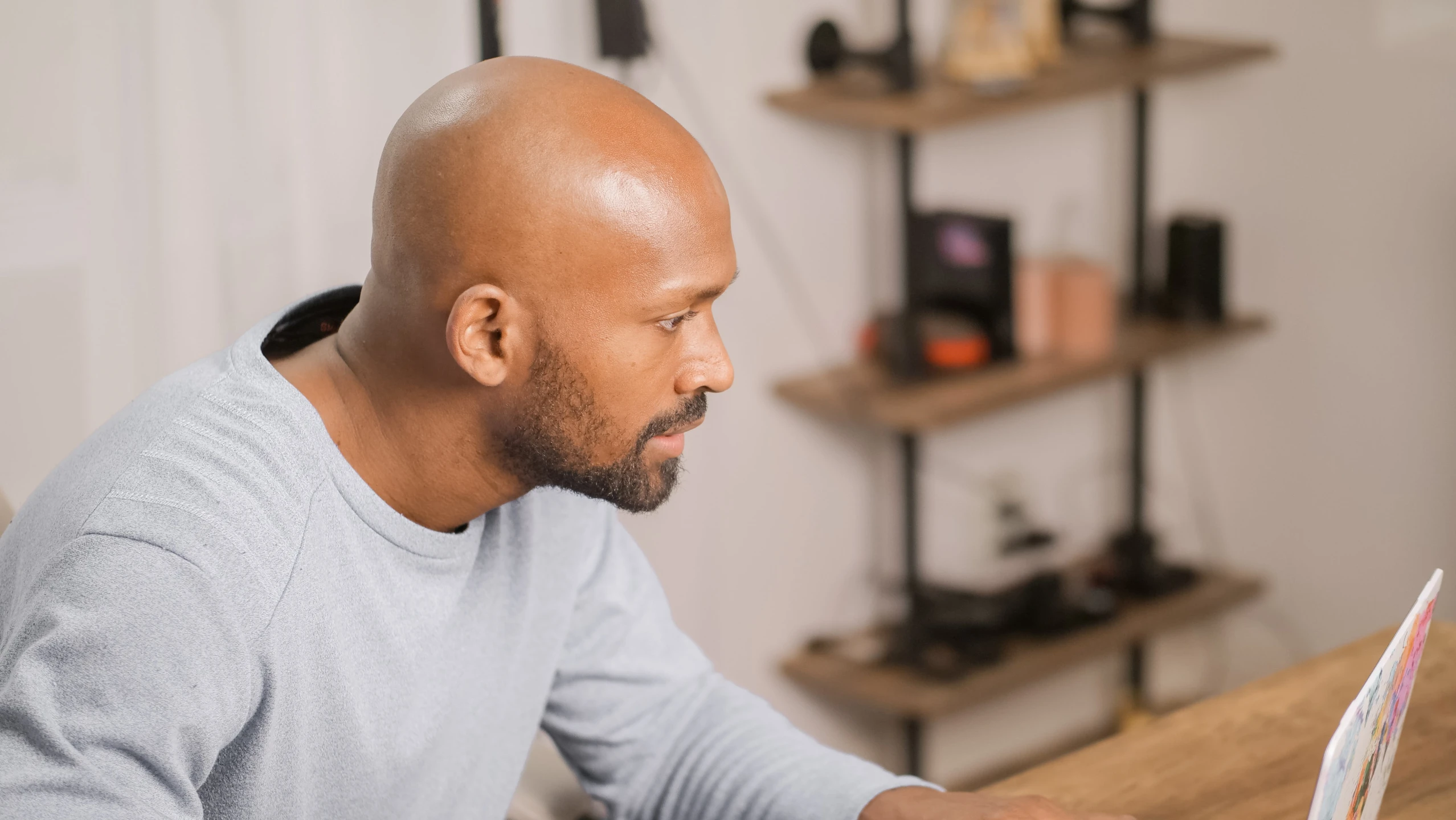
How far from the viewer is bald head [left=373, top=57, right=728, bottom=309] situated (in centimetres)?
101

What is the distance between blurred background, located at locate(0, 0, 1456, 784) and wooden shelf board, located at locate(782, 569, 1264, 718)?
0.04 feet

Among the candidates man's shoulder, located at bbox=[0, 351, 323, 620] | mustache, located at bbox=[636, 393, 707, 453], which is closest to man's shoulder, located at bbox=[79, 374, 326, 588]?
man's shoulder, located at bbox=[0, 351, 323, 620]

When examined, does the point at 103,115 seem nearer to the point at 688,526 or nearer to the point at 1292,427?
the point at 688,526

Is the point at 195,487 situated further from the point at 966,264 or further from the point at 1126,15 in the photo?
the point at 1126,15

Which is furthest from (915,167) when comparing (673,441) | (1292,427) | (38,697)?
(38,697)

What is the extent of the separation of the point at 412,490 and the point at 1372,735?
0.67 m

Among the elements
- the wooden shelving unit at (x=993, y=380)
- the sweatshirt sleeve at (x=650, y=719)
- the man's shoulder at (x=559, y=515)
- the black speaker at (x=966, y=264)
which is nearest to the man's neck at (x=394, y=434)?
the man's shoulder at (x=559, y=515)

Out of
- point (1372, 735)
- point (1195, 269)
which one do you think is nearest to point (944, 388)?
point (1195, 269)

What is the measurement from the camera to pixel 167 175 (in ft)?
5.51

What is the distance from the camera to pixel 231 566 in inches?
37.1

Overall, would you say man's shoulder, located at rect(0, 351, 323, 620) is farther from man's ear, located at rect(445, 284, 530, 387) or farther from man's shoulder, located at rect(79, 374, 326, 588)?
man's ear, located at rect(445, 284, 530, 387)

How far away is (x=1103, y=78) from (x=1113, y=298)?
43cm

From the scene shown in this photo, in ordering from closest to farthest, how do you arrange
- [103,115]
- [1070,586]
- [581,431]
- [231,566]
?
[231,566]
[581,431]
[103,115]
[1070,586]

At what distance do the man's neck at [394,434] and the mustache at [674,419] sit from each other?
0.12m
